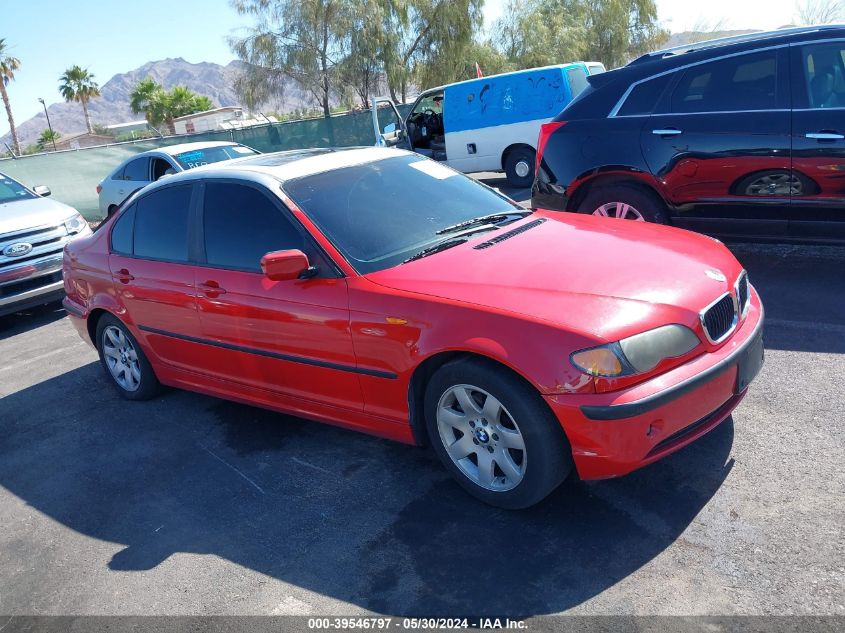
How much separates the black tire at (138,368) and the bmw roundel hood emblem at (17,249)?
10.8 feet

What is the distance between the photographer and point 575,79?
12.8m

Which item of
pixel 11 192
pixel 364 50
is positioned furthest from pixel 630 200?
pixel 364 50

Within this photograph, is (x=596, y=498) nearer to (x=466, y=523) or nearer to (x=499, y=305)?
(x=466, y=523)

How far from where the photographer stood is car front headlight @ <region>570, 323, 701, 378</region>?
292 centimetres

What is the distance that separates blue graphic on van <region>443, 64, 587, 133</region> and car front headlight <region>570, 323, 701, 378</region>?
33.4ft

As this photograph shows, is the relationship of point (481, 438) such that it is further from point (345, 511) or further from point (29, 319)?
point (29, 319)

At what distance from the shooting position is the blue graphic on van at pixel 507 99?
1264 cm

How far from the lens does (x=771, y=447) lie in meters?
3.57

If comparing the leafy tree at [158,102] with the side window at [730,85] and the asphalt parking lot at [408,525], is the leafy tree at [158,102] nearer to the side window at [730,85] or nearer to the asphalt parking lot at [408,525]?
the side window at [730,85]

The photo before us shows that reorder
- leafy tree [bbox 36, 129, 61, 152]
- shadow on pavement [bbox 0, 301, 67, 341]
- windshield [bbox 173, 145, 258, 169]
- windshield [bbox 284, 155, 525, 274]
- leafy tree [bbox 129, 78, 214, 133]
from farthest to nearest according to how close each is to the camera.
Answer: leafy tree [bbox 36, 129, 61, 152]
leafy tree [bbox 129, 78, 214, 133]
windshield [bbox 173, 145, 258, 169]
shadow on pavement [bbox 0, 301, 67, 341]
windshield [bbox 284, 155, 525, 274]

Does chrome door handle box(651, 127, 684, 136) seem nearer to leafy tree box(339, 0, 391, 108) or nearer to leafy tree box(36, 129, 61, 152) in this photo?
leafy tree box(339, 0, 391, 108)

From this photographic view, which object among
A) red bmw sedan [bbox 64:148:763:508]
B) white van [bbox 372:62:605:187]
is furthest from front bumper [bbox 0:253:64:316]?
white van [bbox 372:62:605:187]

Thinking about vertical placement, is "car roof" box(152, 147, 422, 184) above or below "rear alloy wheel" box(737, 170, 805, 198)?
above

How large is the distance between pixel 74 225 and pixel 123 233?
4372 millimetres
